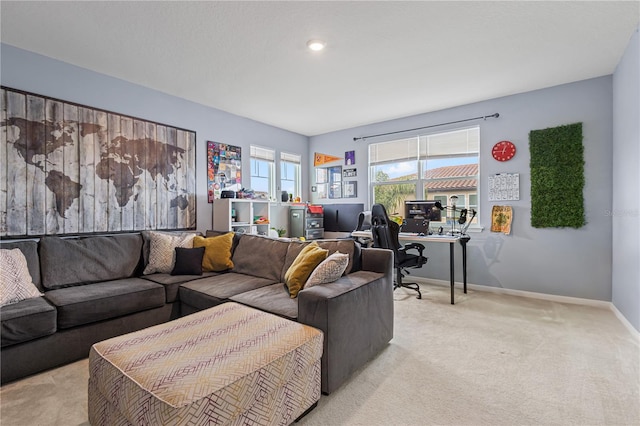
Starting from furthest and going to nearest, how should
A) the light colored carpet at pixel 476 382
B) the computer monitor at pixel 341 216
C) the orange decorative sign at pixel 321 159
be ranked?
the orange decorative sign at pixel 321 159, the computer monitor at pixel 341 216, the light colored carpet at pixel 476 382

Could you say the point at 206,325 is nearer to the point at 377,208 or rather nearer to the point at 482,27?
the point at 377,208

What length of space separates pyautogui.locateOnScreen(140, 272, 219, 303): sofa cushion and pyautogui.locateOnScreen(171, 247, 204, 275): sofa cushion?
0.06 metres

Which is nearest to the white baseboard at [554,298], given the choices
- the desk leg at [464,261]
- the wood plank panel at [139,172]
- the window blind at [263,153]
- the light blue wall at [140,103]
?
the desk leg at [464,261]

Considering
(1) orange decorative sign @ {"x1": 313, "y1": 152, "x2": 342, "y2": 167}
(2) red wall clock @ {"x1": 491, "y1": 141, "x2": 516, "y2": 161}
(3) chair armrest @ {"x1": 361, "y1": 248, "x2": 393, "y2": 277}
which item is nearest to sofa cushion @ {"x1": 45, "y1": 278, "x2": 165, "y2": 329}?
(3) chair armrest @ {"x1": 361, "y1": 248, "x2": 393, "y2": 277}

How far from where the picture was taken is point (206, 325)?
171 cm

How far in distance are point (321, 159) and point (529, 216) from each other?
3.46 metres

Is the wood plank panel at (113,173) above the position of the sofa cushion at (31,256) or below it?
above

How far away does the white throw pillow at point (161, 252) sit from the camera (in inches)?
121

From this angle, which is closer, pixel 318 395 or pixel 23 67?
pixel 318 395

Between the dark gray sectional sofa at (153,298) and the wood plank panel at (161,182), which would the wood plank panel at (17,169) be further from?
the wood plank panel at (161,182)

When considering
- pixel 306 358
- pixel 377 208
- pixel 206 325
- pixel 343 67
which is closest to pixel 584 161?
pixel 377 208

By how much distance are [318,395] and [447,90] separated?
11.8ft

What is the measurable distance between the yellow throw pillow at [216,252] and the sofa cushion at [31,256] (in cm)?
127

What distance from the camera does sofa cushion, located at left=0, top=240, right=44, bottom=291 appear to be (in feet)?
7.97
